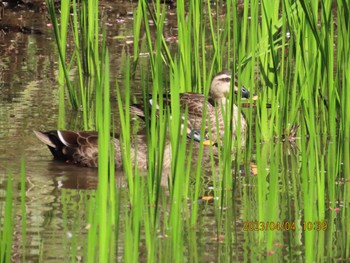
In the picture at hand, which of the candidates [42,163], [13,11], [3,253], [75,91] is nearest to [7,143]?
[42,163]

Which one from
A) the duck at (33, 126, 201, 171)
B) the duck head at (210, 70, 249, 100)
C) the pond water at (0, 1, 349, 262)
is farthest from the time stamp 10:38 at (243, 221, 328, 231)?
the duck head at (210, 70, 249, 100)

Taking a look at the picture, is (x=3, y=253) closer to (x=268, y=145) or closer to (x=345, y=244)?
(x=345, y=244)

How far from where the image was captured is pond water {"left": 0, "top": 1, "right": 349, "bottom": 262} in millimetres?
5605

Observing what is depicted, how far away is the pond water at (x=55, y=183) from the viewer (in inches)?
221

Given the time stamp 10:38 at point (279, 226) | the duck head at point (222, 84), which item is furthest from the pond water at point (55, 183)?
the duck head at point (222, 84)

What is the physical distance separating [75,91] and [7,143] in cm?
135

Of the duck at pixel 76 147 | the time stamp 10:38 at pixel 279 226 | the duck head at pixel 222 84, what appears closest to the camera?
the time stamp 10:38 at pixel 279 226

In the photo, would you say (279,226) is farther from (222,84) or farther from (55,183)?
(222,84)

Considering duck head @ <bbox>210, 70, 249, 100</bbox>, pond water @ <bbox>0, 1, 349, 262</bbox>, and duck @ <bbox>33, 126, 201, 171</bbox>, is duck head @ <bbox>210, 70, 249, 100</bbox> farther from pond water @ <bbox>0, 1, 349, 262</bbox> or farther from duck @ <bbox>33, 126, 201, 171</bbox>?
duck @ <bbox>33, 126, 201, 171</bbox>

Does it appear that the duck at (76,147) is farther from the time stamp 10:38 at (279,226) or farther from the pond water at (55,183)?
the time stamp 10:38 at (279,226)

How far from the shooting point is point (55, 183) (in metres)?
7.18

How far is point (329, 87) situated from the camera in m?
6.90

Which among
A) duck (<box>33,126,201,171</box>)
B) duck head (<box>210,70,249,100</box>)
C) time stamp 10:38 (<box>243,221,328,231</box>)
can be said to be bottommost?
time stamp 10:38 (<box>243,221,328,231</box>)

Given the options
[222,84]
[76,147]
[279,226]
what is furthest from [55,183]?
[222,84]
